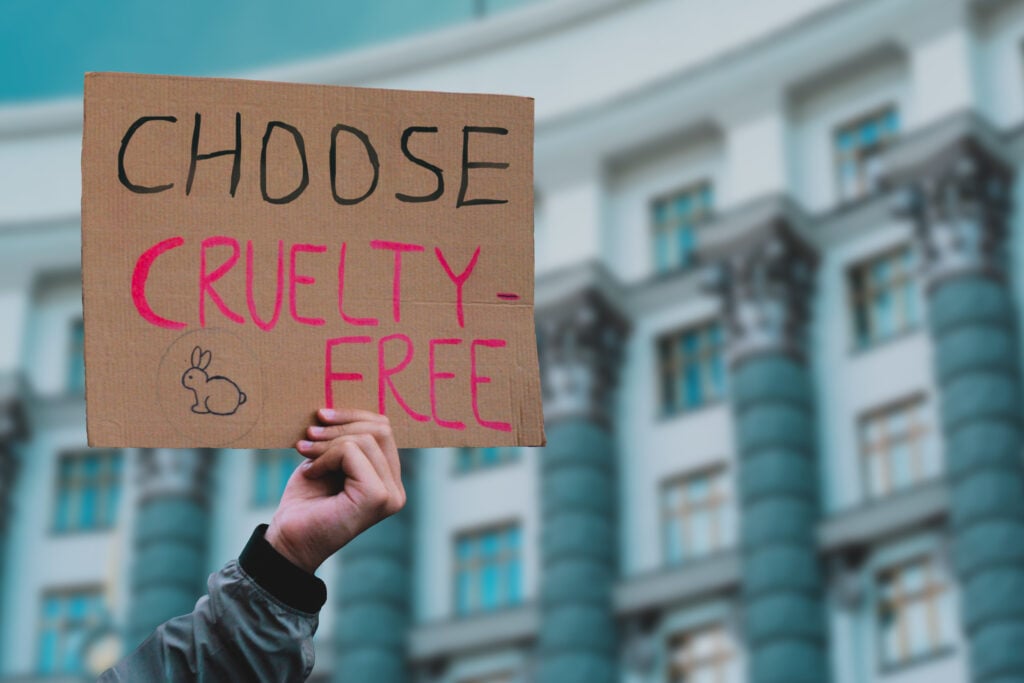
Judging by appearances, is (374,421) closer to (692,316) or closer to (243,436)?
(243,436)

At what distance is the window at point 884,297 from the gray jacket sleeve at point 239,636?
24.5 metres

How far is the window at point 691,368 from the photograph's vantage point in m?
29.6

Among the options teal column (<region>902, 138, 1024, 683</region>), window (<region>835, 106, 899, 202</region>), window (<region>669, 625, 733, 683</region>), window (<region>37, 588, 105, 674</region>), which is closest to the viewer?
teal column (<region>902, 138, 1024, 683</region>)

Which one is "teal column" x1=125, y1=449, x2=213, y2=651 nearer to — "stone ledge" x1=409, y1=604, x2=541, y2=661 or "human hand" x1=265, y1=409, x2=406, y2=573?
"stone ledge" x1=409, y1=604, x2=541, y2=661

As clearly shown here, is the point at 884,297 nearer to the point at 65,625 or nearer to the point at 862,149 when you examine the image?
the point at 862,149

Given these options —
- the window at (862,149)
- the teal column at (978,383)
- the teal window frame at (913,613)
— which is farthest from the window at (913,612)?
the window at (862,149)

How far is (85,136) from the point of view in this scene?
13.5 feet

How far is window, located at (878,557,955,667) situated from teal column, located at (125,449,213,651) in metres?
10.2

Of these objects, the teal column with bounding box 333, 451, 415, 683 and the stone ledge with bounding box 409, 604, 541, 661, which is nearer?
the stone ledge with bounding box 409, 604, 541, 661

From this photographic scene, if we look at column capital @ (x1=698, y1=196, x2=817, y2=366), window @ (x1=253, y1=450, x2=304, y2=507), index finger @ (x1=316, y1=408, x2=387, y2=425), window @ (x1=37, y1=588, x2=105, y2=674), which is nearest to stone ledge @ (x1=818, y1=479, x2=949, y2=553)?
column capital @ (x1=698, y1=196, x2=817, y2=366)

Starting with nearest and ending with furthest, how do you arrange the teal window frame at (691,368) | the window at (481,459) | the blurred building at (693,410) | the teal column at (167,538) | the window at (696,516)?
the blurred building at (693,410), the window at (696,516), the teal window frame at (691,368), the window at (481,459), the teal column at (167,538)

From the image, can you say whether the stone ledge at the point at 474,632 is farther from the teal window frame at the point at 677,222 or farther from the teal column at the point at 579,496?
the teal window frame at the point at 677,222

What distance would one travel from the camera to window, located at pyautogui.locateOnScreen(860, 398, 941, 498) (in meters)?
26.7

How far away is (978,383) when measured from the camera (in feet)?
84.4
